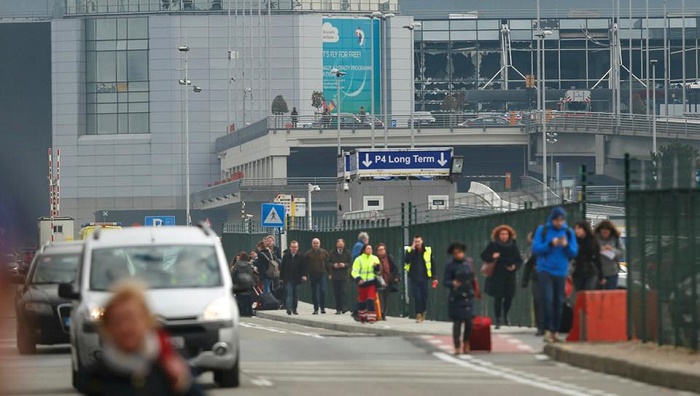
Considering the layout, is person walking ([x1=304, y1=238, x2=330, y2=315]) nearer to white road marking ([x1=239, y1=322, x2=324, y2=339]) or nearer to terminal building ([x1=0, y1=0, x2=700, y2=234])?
A: white road marking ([x1=239, y1=322, x2=324, y2=339])

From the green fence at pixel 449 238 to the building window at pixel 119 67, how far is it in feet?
311

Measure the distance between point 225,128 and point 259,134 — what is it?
20.5 metres

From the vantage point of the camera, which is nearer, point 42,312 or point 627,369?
point 627,369

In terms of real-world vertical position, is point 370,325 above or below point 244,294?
below

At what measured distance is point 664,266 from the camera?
20.7 meters

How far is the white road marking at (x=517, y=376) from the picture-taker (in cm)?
1777

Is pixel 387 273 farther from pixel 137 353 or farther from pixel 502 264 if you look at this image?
pixel 137 353

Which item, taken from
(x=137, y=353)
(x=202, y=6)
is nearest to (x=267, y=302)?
(x=137, y=353)

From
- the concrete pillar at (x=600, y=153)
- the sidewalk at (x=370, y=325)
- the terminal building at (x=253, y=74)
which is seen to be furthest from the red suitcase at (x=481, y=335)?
the terminal building at (x=253, y=74)

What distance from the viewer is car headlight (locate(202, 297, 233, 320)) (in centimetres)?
1788

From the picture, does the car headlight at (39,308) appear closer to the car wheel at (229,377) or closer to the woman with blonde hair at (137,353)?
the car wheel at (229,377)

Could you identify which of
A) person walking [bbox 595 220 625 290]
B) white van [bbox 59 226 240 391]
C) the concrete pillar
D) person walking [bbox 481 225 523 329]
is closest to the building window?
the concrete pillar

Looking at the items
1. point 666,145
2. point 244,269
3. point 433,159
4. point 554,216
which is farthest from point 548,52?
point 554,216

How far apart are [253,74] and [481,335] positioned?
380 feet
